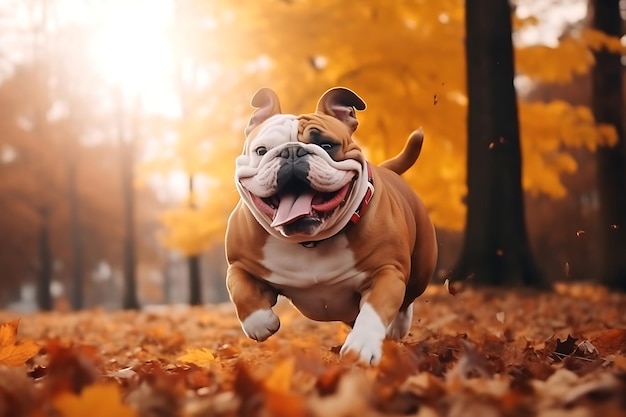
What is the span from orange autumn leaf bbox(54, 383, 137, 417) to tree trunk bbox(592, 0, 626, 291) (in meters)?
10.1

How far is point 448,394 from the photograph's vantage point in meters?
2.04

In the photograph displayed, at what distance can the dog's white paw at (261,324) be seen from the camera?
3141 millimetres

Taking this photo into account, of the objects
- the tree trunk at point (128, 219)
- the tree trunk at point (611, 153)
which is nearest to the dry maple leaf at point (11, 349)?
the tree trunk at point (611, 153)

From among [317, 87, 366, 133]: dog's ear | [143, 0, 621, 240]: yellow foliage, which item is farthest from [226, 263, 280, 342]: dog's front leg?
[143, 0, 621, 240]: yellow foliage

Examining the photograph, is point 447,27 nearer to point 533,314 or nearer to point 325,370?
point 533,314

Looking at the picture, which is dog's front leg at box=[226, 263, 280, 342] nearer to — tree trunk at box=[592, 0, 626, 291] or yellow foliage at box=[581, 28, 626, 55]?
yellow foliage at box=[581, 28, 626, 55]

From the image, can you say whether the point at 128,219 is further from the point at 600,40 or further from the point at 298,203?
the point at 298,203

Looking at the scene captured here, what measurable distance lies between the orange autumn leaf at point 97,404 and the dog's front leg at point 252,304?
56.2 inches

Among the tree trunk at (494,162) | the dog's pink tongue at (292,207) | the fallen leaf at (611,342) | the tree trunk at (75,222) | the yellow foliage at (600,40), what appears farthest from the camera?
the tree trunk at (75,222)

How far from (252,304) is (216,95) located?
26.3ft

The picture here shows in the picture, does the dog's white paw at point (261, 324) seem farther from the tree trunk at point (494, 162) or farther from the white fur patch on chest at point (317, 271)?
the tree trunk at point (494, 162)

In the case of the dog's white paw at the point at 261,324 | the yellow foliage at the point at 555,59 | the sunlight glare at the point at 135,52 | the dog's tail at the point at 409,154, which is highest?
the sunlight glare at the point at 135,52

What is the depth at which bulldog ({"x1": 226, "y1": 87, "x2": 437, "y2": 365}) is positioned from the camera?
9.75 feet

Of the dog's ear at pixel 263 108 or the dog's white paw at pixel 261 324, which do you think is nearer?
the dog's white paw at pixel 261 324
